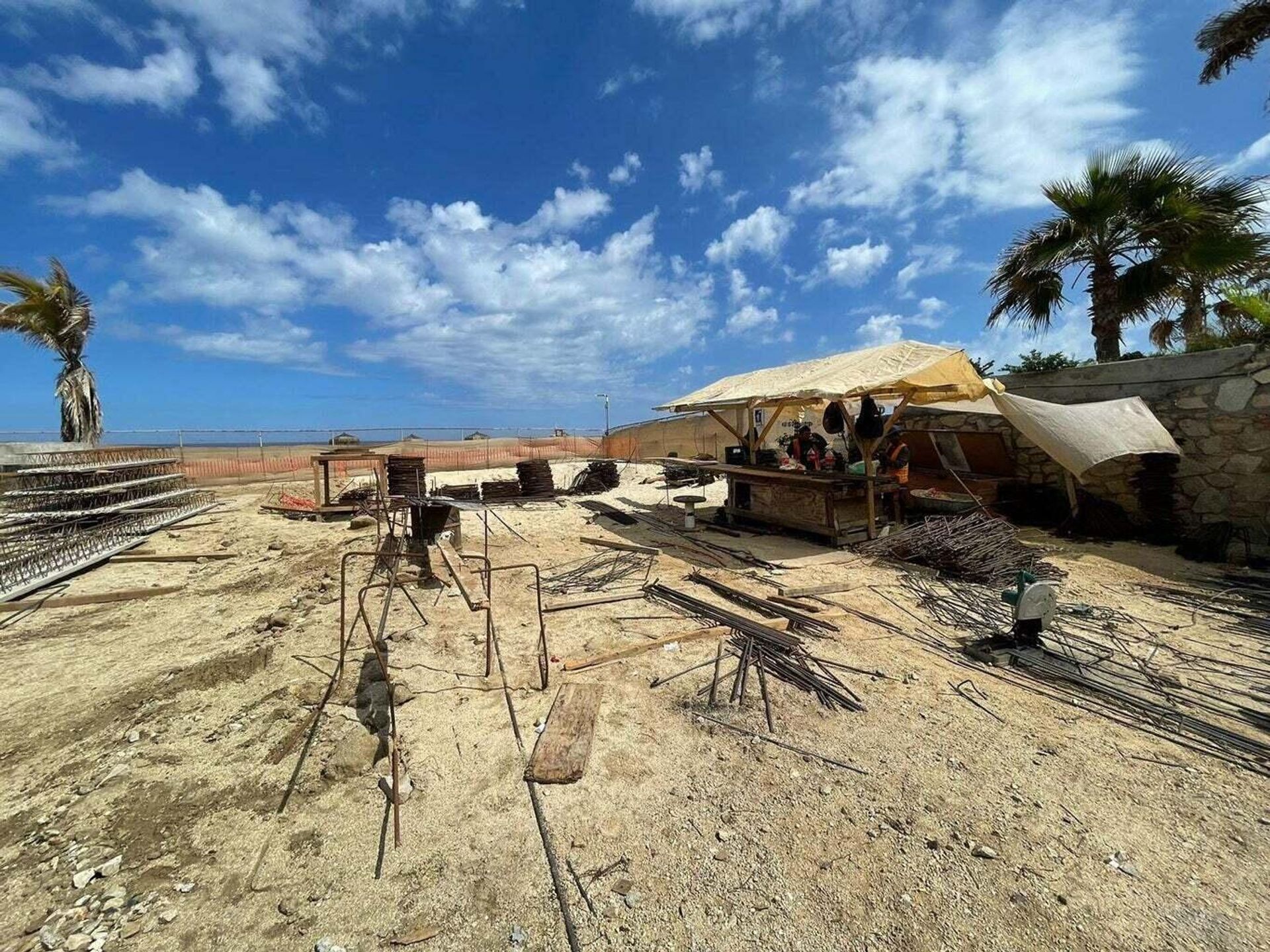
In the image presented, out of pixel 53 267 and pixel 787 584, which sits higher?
pixel 53 267

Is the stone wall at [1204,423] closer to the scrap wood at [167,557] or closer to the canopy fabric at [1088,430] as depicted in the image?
the canopy fabric at [1088,430]

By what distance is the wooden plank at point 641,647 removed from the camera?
4.59 metres

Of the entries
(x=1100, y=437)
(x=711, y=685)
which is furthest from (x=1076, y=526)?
(x=711, y=685)

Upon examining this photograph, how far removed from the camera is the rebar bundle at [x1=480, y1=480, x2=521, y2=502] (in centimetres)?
1533

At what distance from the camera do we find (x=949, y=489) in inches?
416

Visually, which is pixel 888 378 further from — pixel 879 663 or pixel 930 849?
pixel 930 849

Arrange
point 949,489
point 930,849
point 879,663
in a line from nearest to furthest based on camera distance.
A: point 930,849 → point 879,663 → point 949,489

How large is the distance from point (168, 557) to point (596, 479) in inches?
421

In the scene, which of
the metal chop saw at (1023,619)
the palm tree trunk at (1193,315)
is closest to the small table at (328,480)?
the metal chop saw at (1023,619)

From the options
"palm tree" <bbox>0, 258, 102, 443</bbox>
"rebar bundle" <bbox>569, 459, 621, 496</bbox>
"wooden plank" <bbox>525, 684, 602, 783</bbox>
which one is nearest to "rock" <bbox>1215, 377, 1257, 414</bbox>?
"wooden plank" <bbox>525, 684, 602, 783</bbox>

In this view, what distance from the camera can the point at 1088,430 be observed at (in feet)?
24.9

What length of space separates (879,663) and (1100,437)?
600 centimetres

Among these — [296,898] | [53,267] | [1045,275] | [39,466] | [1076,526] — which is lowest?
[296,898]

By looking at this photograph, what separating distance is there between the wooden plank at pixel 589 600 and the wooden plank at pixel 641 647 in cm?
136
